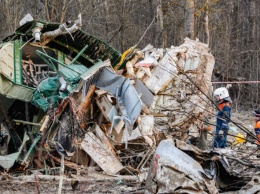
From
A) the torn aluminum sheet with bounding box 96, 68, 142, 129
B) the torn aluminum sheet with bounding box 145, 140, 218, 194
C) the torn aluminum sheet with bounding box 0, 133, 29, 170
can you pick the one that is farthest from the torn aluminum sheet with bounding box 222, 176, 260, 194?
the torn aluminum sheet with bounding box 0, 133, 29, 170

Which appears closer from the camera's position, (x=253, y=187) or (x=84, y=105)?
(x=253, y=187)

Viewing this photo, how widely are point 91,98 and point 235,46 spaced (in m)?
17.7

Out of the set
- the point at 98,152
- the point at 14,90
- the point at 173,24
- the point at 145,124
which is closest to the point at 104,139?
the point at 98,152

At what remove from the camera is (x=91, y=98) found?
28.6 feet

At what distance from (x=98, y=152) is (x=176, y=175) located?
139 inches

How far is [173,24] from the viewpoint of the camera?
24812mm

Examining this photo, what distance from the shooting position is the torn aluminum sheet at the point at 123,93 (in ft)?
28.1

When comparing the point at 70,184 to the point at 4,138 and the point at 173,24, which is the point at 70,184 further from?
the point at 173,24

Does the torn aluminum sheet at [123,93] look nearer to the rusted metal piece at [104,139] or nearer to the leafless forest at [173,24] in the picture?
the rusted metal piece at [104,139]

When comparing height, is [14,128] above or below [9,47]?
A: below

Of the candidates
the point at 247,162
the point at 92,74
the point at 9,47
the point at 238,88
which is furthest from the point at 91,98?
the point at 238,88

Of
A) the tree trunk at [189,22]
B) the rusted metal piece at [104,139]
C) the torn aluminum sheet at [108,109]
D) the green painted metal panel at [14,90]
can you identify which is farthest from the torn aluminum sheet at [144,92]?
the tree trunk at [189,22]

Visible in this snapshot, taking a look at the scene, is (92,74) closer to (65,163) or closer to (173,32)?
(65,163)

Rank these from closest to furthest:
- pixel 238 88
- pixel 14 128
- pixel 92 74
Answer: pixel 92 74 → pixel 14 128 → pixel 238 88
